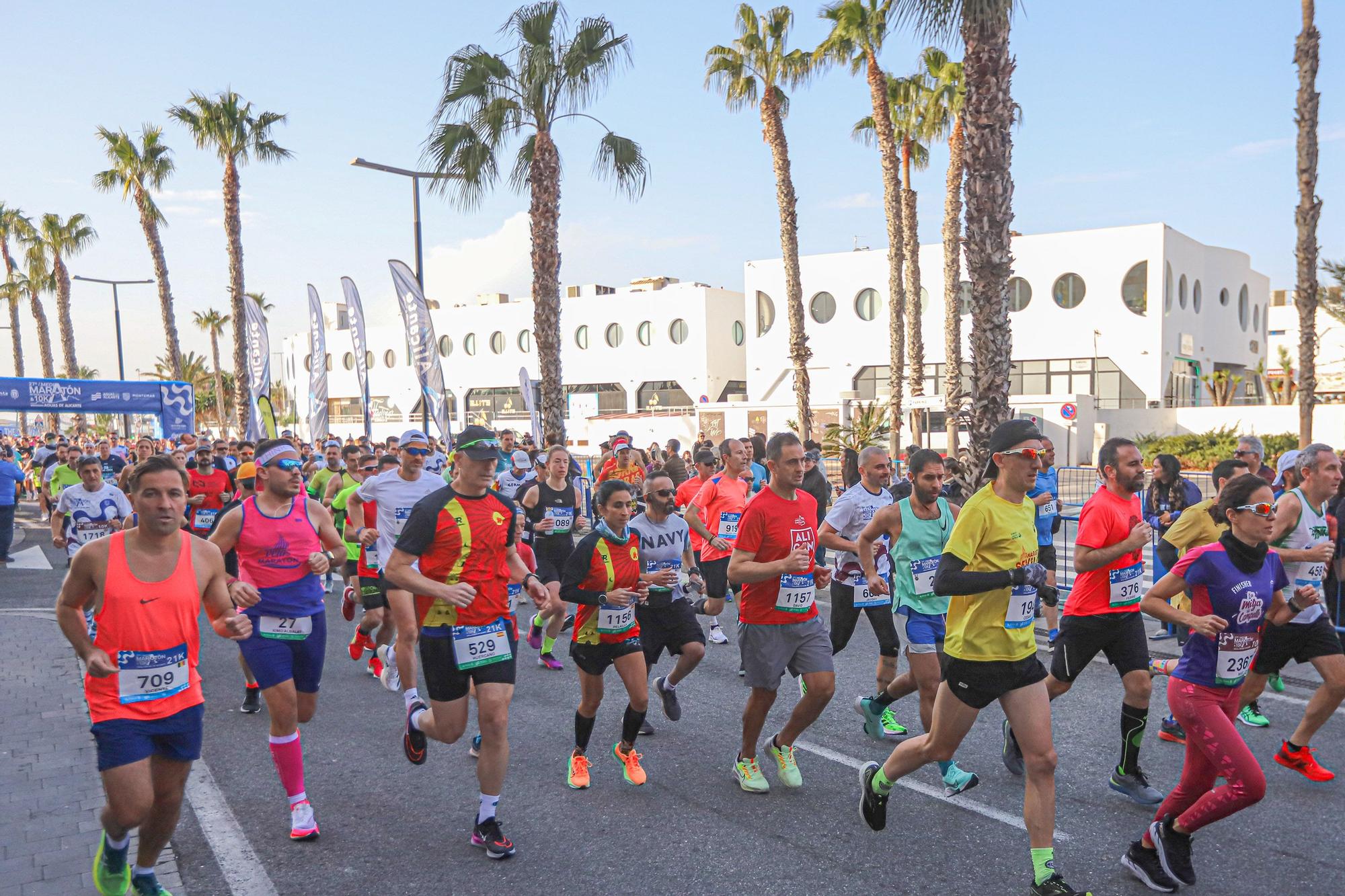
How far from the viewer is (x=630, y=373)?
53156 mm

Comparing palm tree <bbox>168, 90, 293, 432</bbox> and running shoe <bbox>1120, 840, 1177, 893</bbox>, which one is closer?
running shoe <bbox>1120, 840, 1177, 893</bbox>

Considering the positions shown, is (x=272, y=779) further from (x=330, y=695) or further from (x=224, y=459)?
(x=224, y=459)

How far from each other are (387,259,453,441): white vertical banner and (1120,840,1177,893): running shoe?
1631 cm

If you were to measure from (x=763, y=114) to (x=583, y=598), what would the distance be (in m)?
19.1

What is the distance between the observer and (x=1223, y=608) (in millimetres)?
4434

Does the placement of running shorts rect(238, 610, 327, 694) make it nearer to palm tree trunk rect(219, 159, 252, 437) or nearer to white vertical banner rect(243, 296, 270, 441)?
white vertical banner rect(243, 296, 270, 441)

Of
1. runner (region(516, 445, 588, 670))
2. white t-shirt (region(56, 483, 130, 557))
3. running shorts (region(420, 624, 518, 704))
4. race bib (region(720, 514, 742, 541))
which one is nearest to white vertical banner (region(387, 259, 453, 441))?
white t-shirt (region(56, 483, 130, 557))

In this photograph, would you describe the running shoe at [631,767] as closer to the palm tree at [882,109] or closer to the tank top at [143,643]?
the tank top at [143,643]

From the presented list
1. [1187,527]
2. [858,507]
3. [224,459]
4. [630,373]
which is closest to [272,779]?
[858,507]

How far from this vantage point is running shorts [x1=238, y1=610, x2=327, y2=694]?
505cm

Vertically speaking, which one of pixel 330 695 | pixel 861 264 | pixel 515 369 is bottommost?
pixel 330 695

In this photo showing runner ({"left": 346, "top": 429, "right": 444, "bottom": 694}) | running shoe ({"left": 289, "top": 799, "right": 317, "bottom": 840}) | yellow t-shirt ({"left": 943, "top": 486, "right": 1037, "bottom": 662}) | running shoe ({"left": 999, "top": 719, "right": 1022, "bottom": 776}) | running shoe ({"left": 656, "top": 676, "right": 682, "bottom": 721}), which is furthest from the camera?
runner ({"left": 346, "top": 429, "right": 444, "bottom": 694})

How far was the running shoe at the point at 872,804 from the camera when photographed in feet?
15.0

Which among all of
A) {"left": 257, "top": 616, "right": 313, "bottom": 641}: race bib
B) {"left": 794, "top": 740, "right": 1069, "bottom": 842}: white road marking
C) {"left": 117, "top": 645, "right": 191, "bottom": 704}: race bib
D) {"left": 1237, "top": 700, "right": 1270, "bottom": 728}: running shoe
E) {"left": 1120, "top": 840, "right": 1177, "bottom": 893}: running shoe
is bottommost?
{"left": 1237, "top": 700, "right": 1270, "bottom": 728}: running shoe
